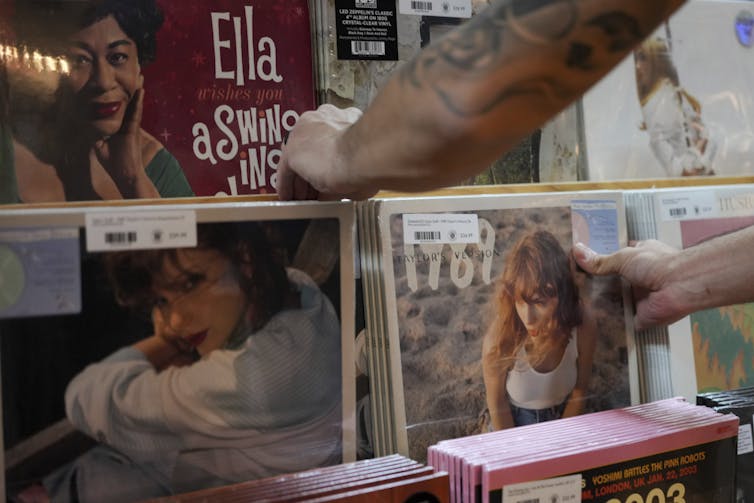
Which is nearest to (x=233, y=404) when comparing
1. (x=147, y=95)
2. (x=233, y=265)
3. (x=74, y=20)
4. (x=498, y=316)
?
(x=233, y=265)

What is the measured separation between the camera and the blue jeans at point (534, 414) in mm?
1136

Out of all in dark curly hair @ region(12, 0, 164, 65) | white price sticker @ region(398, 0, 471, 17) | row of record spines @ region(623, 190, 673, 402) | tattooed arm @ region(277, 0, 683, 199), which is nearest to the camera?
tattooed arm @ region(277, 0, 683, 199)

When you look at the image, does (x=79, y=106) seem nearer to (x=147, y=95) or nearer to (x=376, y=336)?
(x=147, y=95)

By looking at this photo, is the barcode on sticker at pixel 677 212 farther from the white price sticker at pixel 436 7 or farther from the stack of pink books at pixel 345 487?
the stack of pink books at pixel 345 487

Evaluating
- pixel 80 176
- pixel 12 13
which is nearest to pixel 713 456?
pixel 80 176

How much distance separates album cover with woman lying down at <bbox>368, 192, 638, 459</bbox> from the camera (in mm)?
1073

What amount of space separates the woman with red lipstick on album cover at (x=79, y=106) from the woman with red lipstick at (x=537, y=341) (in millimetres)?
623

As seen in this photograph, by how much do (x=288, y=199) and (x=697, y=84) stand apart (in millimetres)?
1137

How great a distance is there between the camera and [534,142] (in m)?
1.47

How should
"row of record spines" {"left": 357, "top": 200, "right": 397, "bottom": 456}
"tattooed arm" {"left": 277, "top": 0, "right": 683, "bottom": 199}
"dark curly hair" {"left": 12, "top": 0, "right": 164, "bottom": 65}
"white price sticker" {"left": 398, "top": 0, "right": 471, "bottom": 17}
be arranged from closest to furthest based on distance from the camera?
"tattooed arm" {"left": 277, "top": 0, "right": 683, "bottom": 199} < "row of record spines" {"left": 357, "top": 200, "right": 397, "bottom": 456} < "dark curly hair" {"left": 12, "top": 0, "right": 164, "bottom": 65} < "white price sticker" {"left": 398, "top": 0, "right": 471, "bottom": 17}

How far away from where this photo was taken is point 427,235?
109 centimetres

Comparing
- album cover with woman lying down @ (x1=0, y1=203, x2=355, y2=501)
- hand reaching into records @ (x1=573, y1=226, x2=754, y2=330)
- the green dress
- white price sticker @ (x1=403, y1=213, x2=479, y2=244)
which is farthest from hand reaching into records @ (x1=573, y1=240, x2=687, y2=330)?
the green dress

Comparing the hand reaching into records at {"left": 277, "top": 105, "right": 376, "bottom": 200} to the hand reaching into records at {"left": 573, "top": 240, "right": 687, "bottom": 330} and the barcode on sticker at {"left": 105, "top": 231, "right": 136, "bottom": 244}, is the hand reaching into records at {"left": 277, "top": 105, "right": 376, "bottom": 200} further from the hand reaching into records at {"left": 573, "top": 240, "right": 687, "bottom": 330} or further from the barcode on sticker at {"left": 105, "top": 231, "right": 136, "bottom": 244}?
the hand reaching into records at {"left": 573, "top": 240, "right": 687, "bottom": 330}

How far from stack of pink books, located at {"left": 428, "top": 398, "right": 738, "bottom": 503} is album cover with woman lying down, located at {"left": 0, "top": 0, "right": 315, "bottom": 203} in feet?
2.07
